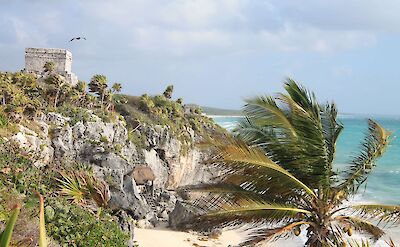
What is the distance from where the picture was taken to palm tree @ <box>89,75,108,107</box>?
27452mm

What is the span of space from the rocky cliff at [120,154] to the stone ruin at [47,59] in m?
9.01

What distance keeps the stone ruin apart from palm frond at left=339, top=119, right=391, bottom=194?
26850mm

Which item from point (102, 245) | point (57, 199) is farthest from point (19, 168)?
point (102, 245)

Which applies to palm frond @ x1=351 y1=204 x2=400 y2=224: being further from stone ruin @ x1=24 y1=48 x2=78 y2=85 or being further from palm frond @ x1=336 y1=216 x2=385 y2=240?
stone ruin @ x1=24 y1=48 x2=78 y2=85

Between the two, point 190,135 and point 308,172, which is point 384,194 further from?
point 308,172

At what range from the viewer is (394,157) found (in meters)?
59.3

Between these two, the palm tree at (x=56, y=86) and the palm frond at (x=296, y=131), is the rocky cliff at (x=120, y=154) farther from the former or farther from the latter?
the palm frond at (x=296, y=131)

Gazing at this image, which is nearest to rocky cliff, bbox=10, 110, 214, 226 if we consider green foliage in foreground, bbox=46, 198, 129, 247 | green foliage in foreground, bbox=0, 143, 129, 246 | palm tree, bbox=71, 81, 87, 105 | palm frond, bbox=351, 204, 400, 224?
green foliage in foreground, bbox=0, 143, 129, 246

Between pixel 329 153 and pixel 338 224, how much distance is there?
4.94ft

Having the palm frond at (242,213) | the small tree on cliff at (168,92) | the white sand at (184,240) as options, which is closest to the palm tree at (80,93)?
the white sand at (184,240)

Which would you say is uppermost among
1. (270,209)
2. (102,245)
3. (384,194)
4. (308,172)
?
(308,172)

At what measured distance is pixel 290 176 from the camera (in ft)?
24.7

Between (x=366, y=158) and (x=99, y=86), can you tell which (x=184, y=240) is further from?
Result: (x=99, y=86)

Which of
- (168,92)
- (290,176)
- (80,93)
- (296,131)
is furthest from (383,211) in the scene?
(168,92)
